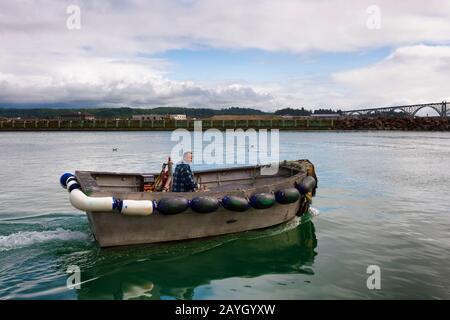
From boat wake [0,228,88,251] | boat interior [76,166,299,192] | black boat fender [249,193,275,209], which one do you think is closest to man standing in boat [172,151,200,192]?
black boat fender [249,193,275,209]

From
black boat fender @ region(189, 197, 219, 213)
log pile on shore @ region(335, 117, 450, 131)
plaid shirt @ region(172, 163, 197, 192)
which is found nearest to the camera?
black boat fender @ region(189, 197, 219, 213)

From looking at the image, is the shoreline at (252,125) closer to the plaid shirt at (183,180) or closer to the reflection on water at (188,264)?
the plaid shirt at (183,180)

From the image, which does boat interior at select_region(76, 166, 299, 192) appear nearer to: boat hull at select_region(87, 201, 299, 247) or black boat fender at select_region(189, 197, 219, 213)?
boat hull at select_region(87, 201, 299, 247)

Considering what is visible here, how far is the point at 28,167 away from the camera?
31547 mm

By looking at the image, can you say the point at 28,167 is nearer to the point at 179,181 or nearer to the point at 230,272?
the point at 179,181

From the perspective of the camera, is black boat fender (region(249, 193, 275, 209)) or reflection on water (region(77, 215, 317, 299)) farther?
black boat fender (region(249, 193, 275, 209))

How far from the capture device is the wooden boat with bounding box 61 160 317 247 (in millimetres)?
9898

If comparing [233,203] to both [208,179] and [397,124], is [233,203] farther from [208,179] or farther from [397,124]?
[397,124]

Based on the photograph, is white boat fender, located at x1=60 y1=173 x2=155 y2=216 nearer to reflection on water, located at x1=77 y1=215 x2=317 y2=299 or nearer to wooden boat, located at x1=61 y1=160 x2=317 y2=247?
wooden boat, located at x1=61 y1=160 x2=317 y2=247

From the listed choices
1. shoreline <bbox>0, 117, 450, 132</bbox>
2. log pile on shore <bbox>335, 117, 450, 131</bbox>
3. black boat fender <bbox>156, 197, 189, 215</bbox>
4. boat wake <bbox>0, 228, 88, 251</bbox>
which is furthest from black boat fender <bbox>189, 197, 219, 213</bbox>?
log pile on shore <bbox>335, 117, 450, 131</bbox>

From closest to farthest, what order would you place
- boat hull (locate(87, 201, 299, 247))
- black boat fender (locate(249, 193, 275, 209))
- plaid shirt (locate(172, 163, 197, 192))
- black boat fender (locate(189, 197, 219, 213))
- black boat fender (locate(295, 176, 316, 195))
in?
1. boat hull (locate(87, 201, 299, 247))
2. black boat fender (locate(189, 197, 219, 213))
3. black boat fender (locate(249, 193, 275, 209))
4. plaid shirt (locate(172, 163, 197, 192))
5. black boat fender (locate(295, 176, 316, 195))

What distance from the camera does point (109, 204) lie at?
31.6ft

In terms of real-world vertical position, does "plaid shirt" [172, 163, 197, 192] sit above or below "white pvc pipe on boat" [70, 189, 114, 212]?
above

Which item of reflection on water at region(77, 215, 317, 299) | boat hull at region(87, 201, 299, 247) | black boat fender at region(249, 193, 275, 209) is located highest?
black boat fender at region(249, 193, 275, 209)
